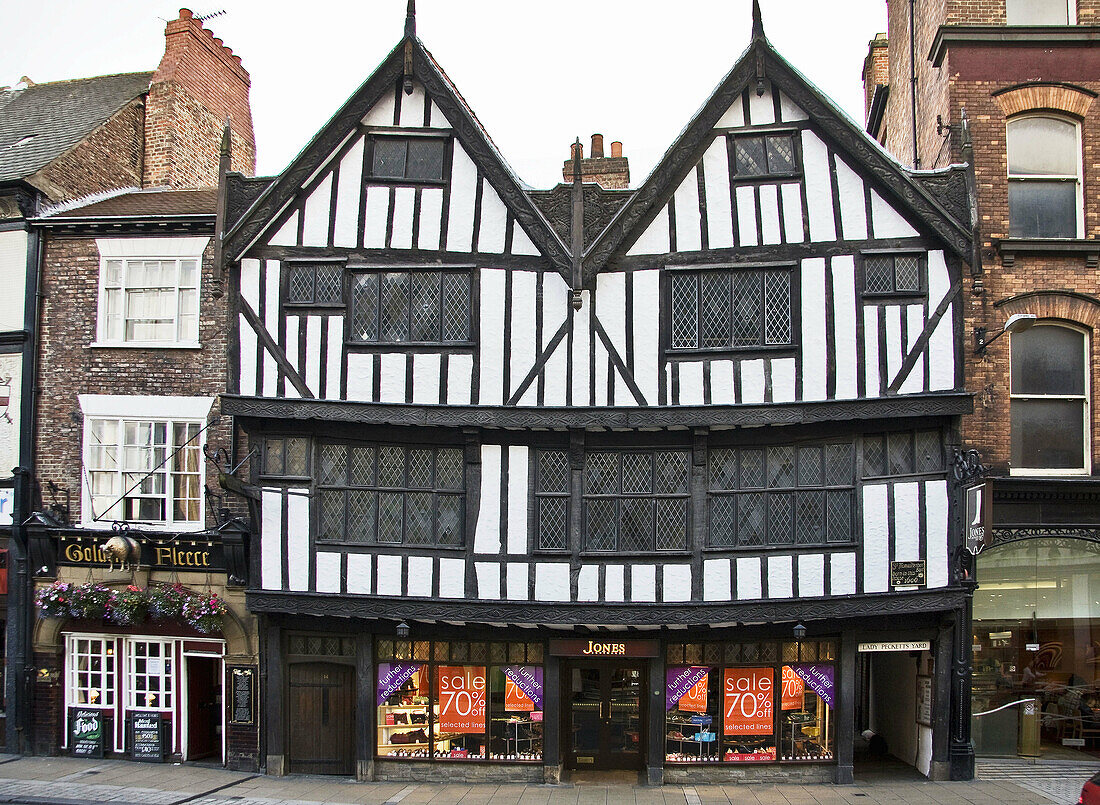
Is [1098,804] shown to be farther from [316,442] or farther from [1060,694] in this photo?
[316,442]

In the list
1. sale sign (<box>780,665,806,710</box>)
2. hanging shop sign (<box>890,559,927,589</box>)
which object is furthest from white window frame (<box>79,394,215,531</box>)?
hanging shop sign (<box>890,559,927,589</box>)

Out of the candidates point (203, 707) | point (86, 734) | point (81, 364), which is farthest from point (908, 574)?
point (81, 364)

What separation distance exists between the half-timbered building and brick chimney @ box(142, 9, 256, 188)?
5869 mm

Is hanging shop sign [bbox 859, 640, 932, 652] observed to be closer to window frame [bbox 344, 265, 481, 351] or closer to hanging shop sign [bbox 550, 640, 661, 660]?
hanging shop sign [bbox 550, 640, 661, 660]

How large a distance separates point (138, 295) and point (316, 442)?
4376mm

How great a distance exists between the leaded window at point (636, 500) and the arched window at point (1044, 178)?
6494 millimetres

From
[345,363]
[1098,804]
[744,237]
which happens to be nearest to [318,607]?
[345,363]

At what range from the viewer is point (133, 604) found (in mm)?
13672

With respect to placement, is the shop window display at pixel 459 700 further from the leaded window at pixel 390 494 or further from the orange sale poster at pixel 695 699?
the orange sale poster at pixel 695 699

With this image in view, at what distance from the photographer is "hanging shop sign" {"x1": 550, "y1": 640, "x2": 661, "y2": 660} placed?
509 inches

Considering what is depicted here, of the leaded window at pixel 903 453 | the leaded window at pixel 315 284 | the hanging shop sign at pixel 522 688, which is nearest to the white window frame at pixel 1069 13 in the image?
the leaded window at pixel 903 453

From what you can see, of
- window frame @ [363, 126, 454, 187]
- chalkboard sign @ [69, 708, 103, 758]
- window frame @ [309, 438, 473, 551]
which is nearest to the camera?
window frame @ [309, 438, 473, 551]

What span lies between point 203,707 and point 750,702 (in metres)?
8.91

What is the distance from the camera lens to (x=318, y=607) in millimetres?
12914
